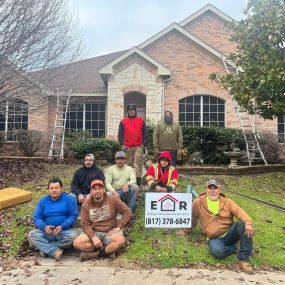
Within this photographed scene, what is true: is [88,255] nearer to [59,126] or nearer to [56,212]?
[56,212]

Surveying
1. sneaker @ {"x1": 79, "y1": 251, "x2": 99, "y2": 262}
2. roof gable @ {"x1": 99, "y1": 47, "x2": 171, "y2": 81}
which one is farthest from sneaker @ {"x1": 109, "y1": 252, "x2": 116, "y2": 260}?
roof gable @ {"x1": 99, "y1": 47, "x2": 171, "y2": 81}

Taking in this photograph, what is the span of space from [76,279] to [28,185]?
18.1ft

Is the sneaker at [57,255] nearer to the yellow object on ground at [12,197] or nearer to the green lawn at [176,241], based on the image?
the green lawn at [176,241]

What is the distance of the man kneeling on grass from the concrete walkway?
0.27 metres

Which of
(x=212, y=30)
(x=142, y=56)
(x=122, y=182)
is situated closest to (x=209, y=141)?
(x=142, y=56)

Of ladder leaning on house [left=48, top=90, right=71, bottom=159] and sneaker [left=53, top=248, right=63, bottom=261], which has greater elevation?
ladder leaning on house [left=48, top=90, right=71, bottom=159]

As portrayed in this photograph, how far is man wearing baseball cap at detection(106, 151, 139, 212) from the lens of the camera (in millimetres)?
7121

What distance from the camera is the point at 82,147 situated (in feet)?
47.2

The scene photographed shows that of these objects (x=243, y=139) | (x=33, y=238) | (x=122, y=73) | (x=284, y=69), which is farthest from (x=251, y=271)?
(x=122, y=73)

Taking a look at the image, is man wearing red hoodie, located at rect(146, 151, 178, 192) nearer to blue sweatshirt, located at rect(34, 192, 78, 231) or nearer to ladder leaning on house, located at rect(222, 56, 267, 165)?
blue sweatshirt, located at rect(34, 192, 78, 231)

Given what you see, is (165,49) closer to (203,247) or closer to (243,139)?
(243,139)

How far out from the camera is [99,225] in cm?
592

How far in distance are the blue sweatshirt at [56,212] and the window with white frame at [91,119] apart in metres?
12.0

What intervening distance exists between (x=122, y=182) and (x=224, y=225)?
7.59 ft
